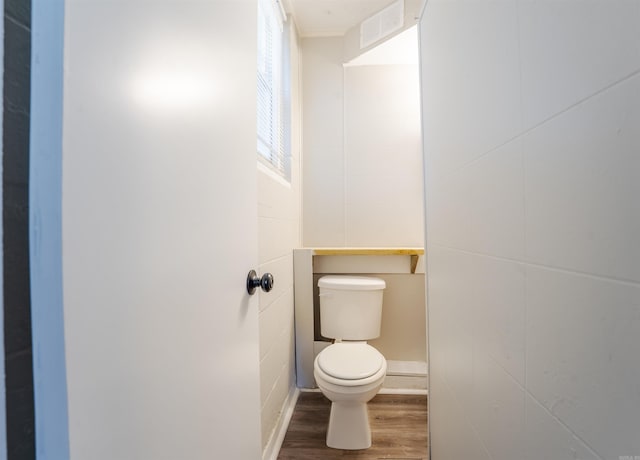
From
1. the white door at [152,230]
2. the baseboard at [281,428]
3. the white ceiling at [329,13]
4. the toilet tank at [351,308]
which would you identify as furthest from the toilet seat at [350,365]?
the white ceiling at [329,13]

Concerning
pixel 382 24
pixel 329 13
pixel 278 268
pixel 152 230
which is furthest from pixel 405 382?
pixel 329 13

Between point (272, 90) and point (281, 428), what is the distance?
5.95 ft

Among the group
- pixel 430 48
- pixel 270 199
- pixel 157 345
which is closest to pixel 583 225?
pixel 157 345

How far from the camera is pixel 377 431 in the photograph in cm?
156

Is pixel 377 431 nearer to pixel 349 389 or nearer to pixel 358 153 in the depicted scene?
pixel 349 389

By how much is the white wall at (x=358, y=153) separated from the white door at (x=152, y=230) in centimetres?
151

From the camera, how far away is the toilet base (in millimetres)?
1433

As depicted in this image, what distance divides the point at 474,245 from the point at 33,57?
0.78 m

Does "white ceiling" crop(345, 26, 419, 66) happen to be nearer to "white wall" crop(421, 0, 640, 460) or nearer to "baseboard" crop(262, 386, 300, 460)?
"white wall" crop(421, 0, 640, 460)

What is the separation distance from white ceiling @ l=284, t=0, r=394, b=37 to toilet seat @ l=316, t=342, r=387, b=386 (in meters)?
2.05

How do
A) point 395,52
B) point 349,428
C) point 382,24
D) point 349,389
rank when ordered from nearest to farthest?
point 349,389 → point 349,428 → point 382,24 → point 395,52

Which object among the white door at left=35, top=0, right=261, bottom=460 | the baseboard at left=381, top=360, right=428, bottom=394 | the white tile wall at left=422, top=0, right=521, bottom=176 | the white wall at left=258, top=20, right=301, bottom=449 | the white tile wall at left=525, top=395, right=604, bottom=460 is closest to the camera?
the white door at left=35, top=0, right=261, bottom=460

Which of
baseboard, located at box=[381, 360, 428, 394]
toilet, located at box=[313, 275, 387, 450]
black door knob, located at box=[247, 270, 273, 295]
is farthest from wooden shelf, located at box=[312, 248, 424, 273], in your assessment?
black door knob, located at box=[247, 270, 273, 295]

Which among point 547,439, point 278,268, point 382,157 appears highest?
point 382,157
